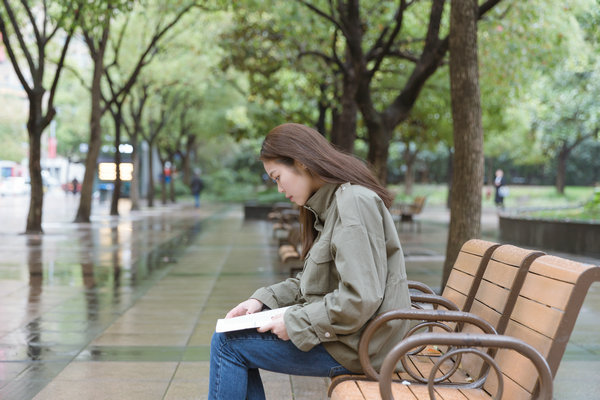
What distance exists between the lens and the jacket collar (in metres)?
2.93

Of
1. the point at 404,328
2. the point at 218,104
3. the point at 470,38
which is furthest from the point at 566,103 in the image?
the point at 404,328

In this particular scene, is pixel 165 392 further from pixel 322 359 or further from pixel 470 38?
pixel 470 38

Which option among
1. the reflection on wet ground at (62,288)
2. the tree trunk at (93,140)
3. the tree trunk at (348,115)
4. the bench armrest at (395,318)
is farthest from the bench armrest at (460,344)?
the tree trunk at (93,140)

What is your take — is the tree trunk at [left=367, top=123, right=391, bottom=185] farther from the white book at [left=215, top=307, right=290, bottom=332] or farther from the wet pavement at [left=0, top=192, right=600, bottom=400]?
the white book at [left=215, top=307, right=290, bottom=332]

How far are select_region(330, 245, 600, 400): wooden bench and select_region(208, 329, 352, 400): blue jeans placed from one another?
145 millimetres

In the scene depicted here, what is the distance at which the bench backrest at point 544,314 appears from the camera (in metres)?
2.63

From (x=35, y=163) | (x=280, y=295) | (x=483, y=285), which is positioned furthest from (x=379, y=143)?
(x=280, y=295)

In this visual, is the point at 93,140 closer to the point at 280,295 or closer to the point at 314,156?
the point at 280,295

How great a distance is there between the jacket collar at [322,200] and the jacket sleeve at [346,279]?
0.16 meters

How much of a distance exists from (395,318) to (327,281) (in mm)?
301

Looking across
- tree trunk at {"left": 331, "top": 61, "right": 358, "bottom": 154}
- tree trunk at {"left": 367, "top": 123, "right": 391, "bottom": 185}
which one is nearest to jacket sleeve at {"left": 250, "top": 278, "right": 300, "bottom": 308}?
tree trunk at {"left": 367, "top": 123, "right": 391, "bottom": 185}

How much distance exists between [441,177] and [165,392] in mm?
56121

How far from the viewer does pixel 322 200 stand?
2.96 metres

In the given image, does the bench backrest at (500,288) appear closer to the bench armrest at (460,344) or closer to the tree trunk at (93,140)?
the bench armrest at (460,344)
